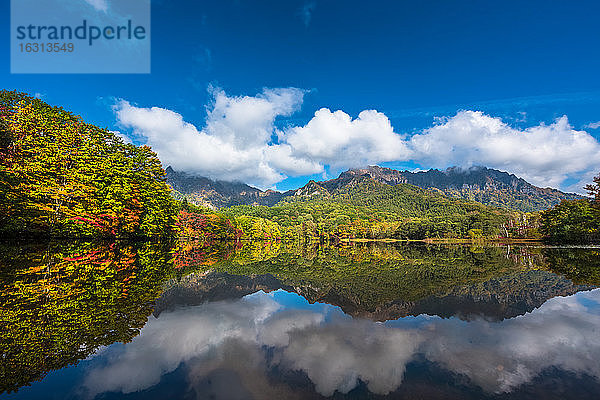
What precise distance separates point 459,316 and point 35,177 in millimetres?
31362

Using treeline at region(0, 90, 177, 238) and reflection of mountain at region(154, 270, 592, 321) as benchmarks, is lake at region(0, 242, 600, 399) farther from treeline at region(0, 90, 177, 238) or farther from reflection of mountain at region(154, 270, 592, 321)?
treeline at region(0, 90, 177, 238)

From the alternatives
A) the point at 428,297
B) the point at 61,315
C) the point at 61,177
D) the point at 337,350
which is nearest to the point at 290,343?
the point at 337,350

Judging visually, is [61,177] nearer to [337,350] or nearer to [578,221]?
[337,350]

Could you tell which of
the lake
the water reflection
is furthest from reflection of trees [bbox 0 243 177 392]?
the water reflection

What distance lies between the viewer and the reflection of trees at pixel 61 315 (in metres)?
4.33

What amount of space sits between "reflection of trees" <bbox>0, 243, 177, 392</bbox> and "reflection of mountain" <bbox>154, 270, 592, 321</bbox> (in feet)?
3.37

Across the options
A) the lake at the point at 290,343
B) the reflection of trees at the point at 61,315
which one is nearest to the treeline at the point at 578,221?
the lake at the point at 290,343

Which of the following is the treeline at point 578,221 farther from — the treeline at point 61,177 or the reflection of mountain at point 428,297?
the treeline at point 61,177

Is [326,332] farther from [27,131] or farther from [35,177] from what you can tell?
[27,131]

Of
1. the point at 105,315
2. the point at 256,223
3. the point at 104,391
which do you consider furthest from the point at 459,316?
the point at 256,223

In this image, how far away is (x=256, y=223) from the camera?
115 metres

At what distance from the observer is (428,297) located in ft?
32.2

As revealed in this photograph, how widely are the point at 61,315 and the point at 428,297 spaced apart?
1088cm

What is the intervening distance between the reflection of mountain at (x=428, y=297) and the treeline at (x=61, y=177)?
18.0 m
